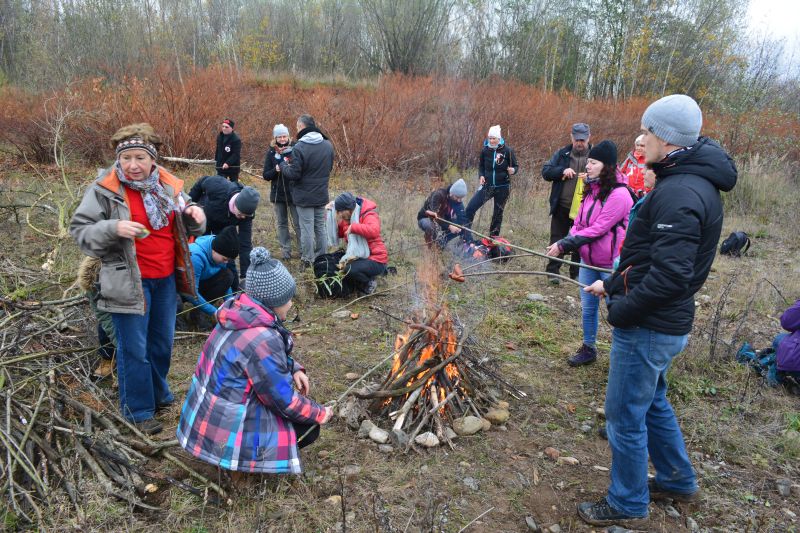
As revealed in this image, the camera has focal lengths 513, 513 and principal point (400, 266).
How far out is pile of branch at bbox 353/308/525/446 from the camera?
336 cm

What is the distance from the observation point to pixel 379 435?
3.27 m

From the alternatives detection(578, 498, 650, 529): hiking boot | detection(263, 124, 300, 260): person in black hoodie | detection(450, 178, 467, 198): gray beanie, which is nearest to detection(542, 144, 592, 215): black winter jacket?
detection(450, 178, 467, 198): gray beanie

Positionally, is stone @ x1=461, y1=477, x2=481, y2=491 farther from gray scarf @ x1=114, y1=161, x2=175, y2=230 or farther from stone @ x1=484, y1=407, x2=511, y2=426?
gray scarf @ x1=114, y1=161, x2=175, y2=230

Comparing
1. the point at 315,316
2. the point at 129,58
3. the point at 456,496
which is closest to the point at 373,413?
the point at 456,496

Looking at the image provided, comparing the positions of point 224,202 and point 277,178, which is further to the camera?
point 277,178

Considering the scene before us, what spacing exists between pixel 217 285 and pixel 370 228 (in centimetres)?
186

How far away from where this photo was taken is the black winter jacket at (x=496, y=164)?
7852mm

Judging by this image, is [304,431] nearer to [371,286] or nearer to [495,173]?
[371,286]

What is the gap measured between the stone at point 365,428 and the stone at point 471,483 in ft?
2.27

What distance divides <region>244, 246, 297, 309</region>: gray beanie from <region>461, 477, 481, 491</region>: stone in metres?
1.50

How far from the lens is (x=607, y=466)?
320cm

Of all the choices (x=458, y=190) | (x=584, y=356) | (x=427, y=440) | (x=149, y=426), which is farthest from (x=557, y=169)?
(x=149, y=426)

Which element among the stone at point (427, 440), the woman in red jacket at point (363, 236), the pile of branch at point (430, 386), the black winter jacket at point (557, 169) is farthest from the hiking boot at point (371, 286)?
the stone at point (427, 440)

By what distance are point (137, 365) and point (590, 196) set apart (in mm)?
3662
